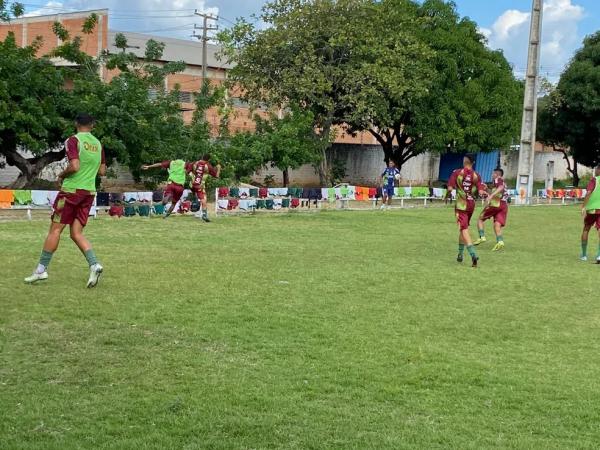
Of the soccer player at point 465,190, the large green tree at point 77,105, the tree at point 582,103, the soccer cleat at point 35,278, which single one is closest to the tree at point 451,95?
the tree at point 582,103

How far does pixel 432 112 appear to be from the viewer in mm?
32906

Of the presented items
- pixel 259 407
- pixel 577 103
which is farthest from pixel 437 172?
pixel 259 407

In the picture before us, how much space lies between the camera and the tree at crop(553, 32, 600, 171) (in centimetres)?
3862

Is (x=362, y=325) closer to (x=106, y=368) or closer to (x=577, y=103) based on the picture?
(x=106, y=368)

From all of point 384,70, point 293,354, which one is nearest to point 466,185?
point 293,354

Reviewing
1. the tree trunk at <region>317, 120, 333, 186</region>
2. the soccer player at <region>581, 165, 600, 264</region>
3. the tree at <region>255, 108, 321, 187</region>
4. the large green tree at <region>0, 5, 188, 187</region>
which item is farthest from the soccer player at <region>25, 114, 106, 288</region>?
the tree trunk at <region>317, 120, 333, 186</region>

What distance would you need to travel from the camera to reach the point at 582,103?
39.0 metres

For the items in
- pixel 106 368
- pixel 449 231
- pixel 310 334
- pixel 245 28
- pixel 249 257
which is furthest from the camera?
pixel 245 28

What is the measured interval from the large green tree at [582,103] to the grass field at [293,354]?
29641 mm

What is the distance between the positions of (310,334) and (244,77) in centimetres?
2498

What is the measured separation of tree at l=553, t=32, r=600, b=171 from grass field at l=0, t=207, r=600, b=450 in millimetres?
29603

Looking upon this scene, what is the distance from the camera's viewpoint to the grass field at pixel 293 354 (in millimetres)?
4383

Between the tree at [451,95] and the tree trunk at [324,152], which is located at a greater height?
the tree at [451,95]

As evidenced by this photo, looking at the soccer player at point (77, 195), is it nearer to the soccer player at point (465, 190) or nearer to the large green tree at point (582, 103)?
the soccer player at point (465, 190)
